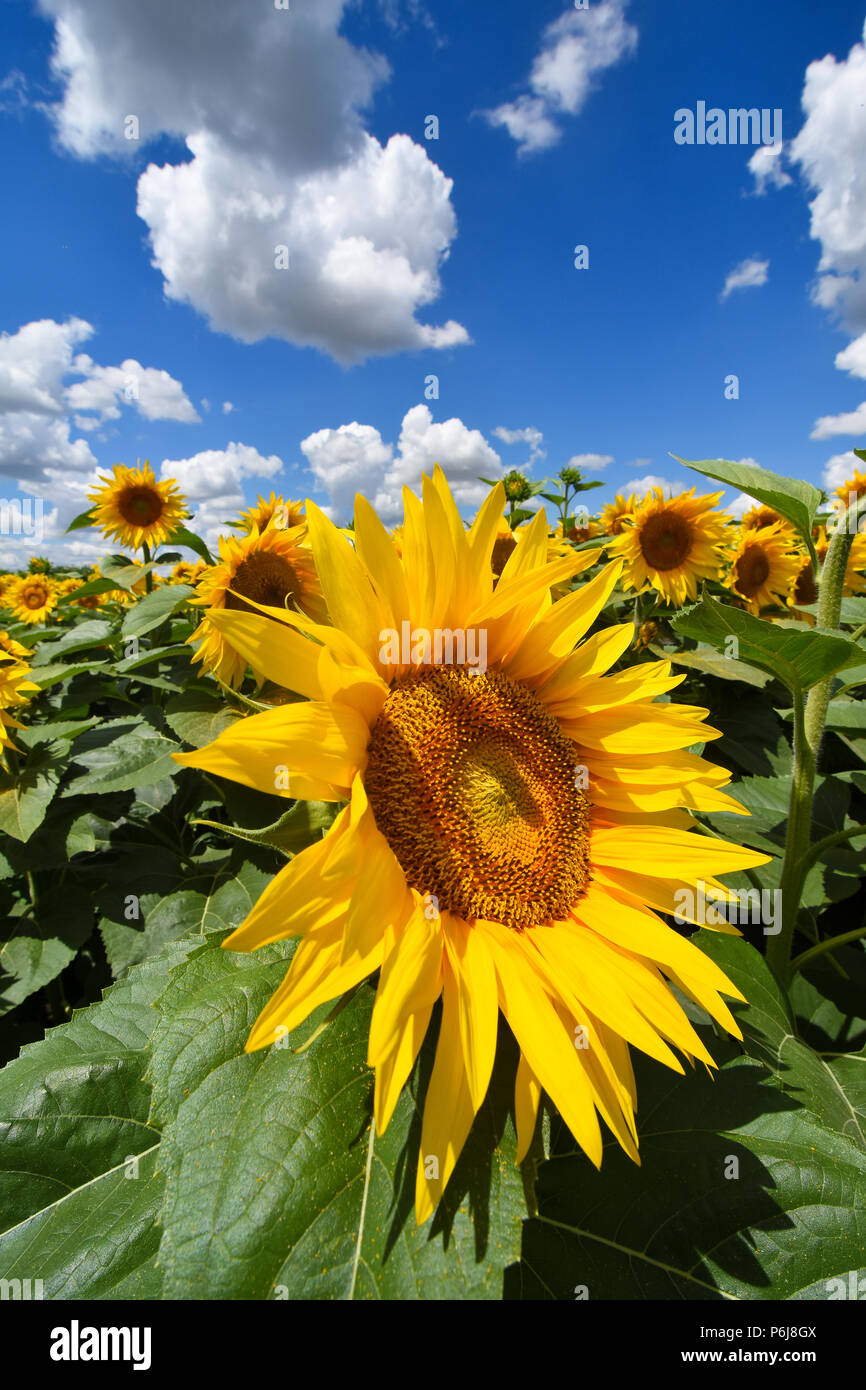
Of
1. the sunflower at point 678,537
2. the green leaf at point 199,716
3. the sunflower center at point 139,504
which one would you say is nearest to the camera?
the green leaf at point 199,716

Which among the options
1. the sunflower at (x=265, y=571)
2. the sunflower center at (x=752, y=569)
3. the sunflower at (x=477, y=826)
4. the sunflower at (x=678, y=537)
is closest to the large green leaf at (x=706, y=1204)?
the sunflower at (x=477, y=826)

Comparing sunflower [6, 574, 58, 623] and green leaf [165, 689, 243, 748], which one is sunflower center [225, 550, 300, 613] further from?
sunflower [6, 574, 58, 623]

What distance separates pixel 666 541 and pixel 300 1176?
4840mm

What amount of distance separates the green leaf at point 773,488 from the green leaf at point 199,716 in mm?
1913

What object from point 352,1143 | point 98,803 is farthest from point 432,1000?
point 98,803

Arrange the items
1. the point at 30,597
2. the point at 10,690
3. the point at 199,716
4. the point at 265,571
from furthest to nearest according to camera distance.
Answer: the point at 30,597 < the point at 265,571 < the point at 10,690 < the point at 199,716

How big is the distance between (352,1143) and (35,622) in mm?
9912

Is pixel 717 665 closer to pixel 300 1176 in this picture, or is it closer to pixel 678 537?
pixel 678 537

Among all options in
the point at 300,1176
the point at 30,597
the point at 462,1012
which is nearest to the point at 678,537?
the point at 462,1012

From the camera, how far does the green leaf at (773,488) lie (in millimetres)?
1905

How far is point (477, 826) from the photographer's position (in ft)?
4.78

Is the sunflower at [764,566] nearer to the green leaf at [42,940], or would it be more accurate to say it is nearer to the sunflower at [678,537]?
the sunflower at [678,537]

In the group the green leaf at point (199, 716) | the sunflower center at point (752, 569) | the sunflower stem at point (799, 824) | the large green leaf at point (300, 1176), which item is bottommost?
the large green leaf at point (300, 1176)
